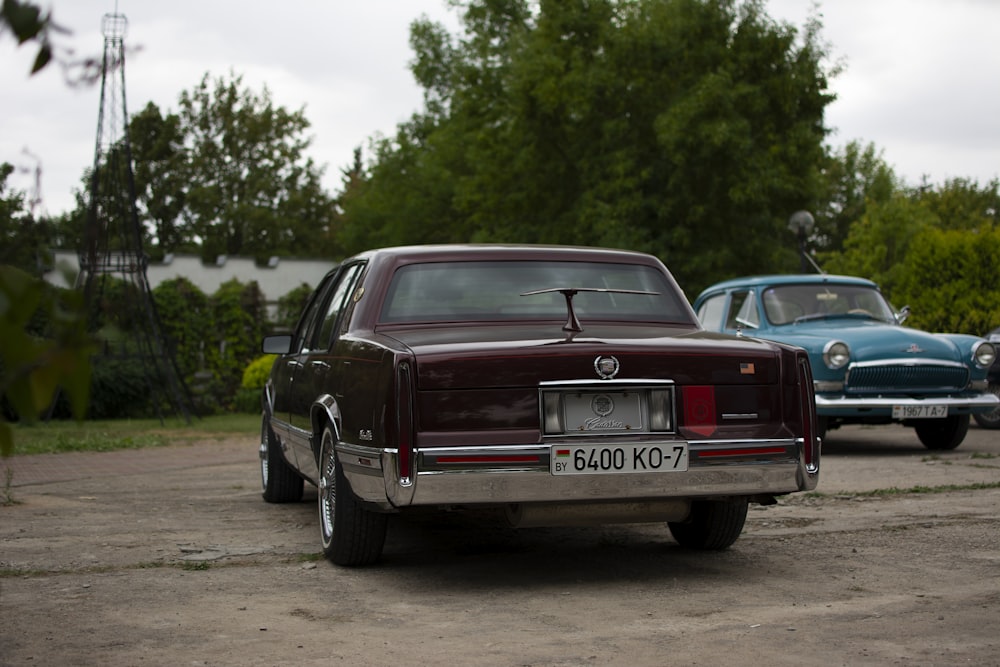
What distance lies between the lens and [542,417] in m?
5.01

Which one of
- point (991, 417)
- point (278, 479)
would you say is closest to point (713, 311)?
point (991, 417)

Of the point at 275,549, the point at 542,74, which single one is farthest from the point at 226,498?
the point at 542,74

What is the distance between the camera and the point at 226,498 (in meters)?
8.93

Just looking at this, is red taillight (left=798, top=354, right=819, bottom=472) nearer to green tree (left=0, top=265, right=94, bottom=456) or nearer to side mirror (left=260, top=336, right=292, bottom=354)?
side mirror (left=260, top=336, right=292, bottom=354)

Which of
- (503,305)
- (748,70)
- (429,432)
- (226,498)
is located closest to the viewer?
(429,432)

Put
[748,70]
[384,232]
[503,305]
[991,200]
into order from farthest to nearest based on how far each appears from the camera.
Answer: [991,200]
[384,232]
[748,70]
[503,305]

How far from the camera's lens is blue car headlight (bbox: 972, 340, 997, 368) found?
1180 cm

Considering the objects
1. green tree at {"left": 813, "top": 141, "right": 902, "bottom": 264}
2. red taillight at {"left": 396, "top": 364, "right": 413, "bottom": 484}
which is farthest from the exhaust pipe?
green tree at {"left": 813, "top": 141, "right": 902, "bottom": 264}

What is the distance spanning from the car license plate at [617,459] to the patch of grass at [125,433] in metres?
8.80

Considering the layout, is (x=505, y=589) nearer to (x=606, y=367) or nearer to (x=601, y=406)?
(x=601, y=406)

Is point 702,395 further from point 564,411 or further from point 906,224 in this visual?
point 906,224

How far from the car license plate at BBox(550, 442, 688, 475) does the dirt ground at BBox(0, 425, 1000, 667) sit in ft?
1.69

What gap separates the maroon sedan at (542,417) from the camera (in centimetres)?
492

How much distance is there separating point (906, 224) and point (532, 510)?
45.4 meters
